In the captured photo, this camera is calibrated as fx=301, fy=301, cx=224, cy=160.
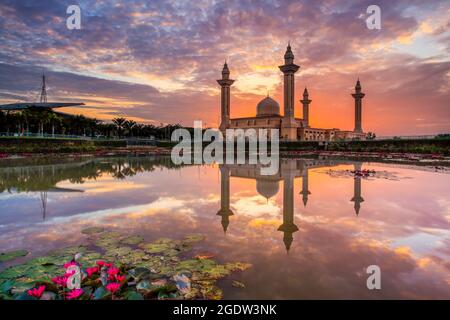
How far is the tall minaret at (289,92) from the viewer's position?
60562mm

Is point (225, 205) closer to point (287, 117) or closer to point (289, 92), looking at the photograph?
point (289, 92)

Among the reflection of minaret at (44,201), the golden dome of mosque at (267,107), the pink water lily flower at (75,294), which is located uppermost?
the golden dome of mosque at (267,107)

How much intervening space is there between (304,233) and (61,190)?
32.5ft

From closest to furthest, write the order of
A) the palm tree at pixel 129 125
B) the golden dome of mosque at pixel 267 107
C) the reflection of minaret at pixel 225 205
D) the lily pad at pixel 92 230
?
the lily pad at pixel 92 230 → the reflection of minaret at pixel 225 205 → the golden dome of mosque at pixel 267 107 → the palm tree at pixel 129 125

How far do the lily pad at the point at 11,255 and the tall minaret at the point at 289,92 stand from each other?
59906 millimetres

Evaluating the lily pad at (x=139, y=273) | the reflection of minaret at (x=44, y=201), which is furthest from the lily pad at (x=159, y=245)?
the reflection of minaret at (x=44, y=201)

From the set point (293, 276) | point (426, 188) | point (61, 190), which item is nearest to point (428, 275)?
point (293, 276)

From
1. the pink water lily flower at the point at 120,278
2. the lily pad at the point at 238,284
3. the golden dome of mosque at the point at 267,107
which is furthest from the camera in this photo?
the golden dome of mosque at the point at 267,107

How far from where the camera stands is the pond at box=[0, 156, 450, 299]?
450cm

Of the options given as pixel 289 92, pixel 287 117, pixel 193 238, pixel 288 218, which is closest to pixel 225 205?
pixel 288 218

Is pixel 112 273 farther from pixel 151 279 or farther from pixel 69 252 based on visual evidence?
pixel 69 252

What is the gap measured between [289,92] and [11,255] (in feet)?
197

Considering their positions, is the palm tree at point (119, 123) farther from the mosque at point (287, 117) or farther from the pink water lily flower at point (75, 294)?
the pink water lily flower at point (75, 294)
